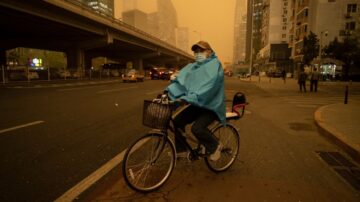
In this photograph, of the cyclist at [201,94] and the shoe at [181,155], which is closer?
the cyclist at [201,94]

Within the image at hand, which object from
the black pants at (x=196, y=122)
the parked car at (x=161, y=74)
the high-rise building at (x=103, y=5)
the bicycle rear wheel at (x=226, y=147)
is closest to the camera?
the black pants at (x=196, y=122)

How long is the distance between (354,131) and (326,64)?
5215 centimetres

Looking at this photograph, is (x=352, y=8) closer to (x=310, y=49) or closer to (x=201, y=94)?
(x=310, y=49)

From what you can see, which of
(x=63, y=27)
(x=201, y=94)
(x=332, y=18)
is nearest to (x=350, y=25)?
(x=332, y=18)

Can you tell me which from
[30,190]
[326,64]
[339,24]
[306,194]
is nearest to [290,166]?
[306,194]

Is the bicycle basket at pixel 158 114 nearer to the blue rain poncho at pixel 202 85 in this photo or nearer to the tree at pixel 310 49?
the blue rain poncho at pixel 202 85

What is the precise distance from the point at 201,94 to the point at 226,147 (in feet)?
4.47

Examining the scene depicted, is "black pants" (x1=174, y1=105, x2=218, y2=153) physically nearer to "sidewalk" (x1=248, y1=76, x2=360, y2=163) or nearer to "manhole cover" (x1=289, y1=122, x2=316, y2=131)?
"sidewalk" (x1=248, y1=76, x2=360, y2=163)

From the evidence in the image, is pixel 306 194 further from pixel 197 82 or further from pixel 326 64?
pixel 326 64

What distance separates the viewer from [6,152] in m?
5.11

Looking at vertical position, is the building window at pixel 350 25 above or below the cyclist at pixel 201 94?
above

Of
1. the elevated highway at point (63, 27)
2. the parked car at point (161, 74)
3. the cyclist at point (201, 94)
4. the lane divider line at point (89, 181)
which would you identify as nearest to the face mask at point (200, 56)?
the cyclist at point (201, 94)

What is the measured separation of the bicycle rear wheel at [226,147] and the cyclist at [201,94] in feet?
1.13

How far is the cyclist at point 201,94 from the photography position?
367cm
